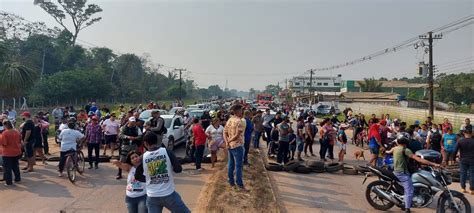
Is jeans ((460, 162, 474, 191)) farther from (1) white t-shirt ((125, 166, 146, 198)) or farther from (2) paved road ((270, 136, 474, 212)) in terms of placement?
(1) white t-shirt ((125, 166, 146, 198))

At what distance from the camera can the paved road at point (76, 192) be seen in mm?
7906

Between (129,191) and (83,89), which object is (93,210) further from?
(83,89)

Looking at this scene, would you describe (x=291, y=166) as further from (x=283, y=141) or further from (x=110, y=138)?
(x=110, y=138)

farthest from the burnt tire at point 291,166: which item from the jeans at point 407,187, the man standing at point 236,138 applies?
the jeans at point 407,187

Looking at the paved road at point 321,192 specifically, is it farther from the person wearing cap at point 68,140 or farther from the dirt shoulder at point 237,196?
the person wearing cap at point 68,140

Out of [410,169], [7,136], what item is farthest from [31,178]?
[410,169]

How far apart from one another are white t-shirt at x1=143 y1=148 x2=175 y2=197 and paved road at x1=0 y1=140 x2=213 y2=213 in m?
3.20

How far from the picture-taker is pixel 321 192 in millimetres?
9680

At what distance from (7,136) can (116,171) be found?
3050mm

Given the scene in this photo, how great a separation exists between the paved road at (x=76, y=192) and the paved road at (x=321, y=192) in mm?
2074

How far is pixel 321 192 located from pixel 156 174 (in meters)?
5.82

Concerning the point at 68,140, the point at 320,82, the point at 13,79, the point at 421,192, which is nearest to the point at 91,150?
the point at 68,140

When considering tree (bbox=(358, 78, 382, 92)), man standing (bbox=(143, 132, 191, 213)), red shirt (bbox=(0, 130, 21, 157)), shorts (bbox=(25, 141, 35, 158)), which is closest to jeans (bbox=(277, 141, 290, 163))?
shorts (bbox=(25, 141, 35, 158))

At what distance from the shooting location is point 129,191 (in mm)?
5203
